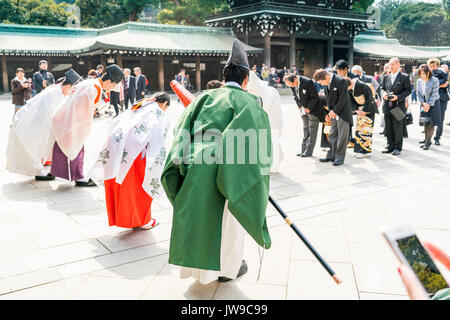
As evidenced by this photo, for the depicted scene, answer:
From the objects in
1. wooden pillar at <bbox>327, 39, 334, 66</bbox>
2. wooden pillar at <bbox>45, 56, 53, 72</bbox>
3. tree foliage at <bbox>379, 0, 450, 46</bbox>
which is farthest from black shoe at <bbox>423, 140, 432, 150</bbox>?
tree foliage at <bbox>379, 0, 450, 46</bbox>

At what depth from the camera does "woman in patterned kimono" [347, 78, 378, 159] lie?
7342 mm

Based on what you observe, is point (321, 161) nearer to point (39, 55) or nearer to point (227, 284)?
point (227, 284)

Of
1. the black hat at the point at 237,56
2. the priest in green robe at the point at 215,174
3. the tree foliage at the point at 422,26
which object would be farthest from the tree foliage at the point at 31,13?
the tree foliage at the point at 422,26

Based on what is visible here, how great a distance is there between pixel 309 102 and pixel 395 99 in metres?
1.58

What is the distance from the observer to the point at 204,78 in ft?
85.2

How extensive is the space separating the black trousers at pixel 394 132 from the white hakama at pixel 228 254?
221 inches

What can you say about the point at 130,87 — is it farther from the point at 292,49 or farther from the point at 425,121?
the point at 292,49

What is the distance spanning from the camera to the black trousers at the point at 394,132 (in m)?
7.47

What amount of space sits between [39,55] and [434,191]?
24.3 metres

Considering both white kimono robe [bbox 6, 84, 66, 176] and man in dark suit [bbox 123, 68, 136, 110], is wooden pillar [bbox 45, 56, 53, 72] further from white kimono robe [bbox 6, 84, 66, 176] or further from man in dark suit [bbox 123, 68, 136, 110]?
white kimono robe [bbox 6, 84, 66, 176]

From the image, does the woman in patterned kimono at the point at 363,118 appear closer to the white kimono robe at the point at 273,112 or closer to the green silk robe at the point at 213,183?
the white kimono robe at the point at 273,112

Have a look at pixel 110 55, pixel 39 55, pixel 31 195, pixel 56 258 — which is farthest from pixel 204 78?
pixel 56 258

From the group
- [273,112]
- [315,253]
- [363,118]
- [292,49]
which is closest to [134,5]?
[292,49]

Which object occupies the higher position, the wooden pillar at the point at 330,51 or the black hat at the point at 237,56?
the wooden pillar at the point at 330,51
